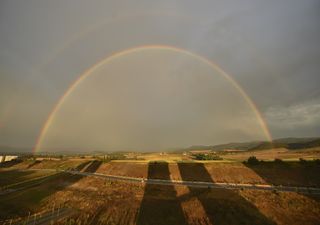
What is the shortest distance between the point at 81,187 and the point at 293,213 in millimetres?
47293

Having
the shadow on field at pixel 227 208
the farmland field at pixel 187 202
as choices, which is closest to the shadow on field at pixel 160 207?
the farmland field at pixel 187 202

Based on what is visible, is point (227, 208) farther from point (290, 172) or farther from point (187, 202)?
point (290, 172)

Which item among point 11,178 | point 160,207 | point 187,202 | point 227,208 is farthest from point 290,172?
point 11,178

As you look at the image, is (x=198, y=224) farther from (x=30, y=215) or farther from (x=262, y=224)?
(x=30, y=215)

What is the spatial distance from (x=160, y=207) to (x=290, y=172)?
120 feet

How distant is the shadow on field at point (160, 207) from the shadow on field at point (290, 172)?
80.5 feet

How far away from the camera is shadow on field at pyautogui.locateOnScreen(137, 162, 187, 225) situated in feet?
92.6

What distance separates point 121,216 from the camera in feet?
98.7

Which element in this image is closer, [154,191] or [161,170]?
[154,191]

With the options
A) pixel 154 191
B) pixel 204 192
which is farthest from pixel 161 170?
pixel 204 192

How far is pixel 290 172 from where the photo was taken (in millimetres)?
52031

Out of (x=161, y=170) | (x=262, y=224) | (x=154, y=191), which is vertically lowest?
(x=262, y=224)

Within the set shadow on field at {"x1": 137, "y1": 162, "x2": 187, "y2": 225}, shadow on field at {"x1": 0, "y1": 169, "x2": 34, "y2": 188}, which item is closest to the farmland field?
shadow on field at {"x1": 137, "y1": 162, "x2": 187, "y2": 225}

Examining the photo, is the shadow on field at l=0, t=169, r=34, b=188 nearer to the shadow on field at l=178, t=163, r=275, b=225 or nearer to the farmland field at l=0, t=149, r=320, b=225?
the farmland field at l=0, t=149, r=320, b=225
